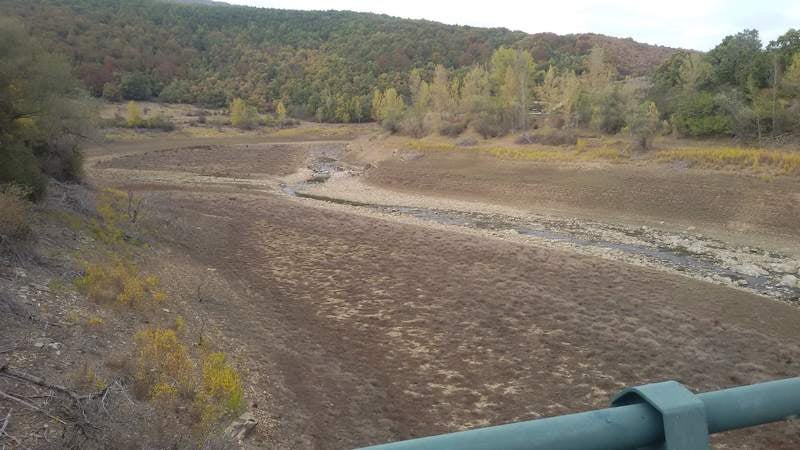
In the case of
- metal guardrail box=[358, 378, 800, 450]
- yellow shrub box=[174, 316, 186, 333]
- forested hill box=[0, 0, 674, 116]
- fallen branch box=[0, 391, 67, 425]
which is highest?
forested hill box=[0, 0, 674, 116]

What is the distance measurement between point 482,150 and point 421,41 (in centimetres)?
7267

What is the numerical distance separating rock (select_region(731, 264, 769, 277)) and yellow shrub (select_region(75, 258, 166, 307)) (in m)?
17.3

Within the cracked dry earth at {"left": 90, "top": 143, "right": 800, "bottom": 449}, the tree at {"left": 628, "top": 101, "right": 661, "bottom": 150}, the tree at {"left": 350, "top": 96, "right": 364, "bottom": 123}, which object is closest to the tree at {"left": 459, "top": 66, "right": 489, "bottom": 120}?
the tree at {"left": 628, "top": 101, "right": 661, "bottom": 150}

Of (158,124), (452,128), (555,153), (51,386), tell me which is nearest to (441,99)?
(452,128)

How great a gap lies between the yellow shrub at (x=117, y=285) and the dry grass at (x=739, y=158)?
90.7ft

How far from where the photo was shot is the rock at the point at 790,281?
16498 millimetres

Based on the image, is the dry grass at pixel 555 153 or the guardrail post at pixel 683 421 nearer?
the guardrail post at pixel 683 421

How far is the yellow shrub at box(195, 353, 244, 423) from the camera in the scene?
8.52m

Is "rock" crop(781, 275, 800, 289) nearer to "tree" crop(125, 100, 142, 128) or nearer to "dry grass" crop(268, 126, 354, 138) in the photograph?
"dry grass" crop(268, 126, 354, 138)

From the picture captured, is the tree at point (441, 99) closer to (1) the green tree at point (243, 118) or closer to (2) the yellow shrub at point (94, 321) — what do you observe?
(1) the green tree at point (243, 118)

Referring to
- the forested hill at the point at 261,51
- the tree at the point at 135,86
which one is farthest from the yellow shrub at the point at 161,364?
the tree at the point at 135,86

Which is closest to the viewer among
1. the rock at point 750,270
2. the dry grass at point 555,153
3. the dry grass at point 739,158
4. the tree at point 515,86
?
the rock at point 750,270

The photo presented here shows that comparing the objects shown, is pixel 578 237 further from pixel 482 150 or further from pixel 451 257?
pixel 482 150

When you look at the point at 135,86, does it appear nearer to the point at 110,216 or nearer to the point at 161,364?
the point at 110,216
